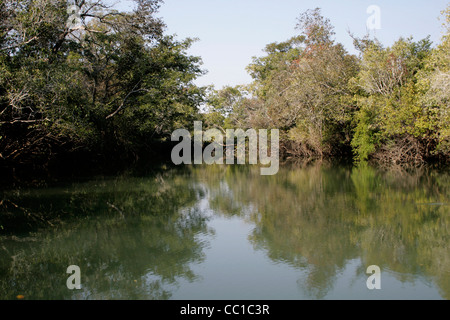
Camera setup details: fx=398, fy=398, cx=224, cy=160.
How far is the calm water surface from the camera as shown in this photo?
14.4 ft

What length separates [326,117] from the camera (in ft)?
76.4

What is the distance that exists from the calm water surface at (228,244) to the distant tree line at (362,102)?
7011 millimetres

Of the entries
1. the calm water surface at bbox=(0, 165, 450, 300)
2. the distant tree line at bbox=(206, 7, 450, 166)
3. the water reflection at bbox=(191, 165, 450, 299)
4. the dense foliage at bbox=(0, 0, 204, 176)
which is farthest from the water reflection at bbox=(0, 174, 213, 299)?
the distant tree line at bbox=(206, 7, 450, 166)

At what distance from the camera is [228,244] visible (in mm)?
6285

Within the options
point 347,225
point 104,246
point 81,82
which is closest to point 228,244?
point 104,246

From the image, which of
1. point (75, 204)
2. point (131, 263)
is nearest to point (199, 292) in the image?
point (131, 263)

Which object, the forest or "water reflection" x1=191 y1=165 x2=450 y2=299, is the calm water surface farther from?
the forest

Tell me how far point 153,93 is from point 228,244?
17257mm

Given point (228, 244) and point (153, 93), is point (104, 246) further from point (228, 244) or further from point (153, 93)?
point (153, 93)

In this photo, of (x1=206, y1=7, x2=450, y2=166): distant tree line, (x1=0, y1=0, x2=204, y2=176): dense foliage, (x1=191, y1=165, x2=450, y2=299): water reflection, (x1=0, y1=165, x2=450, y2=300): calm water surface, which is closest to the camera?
(x1=0, y1=165, x2=450, y2=300): calm water surface

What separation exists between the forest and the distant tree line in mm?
70

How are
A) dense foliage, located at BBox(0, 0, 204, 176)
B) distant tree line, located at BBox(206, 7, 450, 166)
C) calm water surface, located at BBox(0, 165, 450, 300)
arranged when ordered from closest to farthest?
calm water surface, located at BBox(0, 165, 450, 300) < dense foliage, located at BBox(0, 0, 204, 176) < distant tree line, located at BBox(206, 7, 450, 166)
